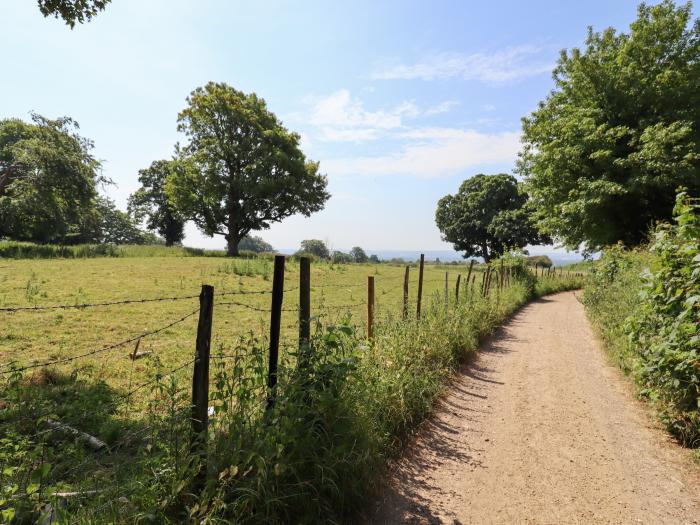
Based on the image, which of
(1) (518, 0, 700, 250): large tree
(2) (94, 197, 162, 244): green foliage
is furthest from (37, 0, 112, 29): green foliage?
(2) (94, 197, 162, 244): green foliage

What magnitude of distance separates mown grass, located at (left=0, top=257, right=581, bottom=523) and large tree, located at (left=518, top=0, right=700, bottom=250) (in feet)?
37.4

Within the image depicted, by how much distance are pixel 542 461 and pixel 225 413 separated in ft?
12.1

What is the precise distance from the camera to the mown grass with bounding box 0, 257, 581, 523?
108 inches

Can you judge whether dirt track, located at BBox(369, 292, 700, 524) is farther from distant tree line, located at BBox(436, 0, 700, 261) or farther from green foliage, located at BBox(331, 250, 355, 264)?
green foliage, located at BBox(331, 250, 355, 264)

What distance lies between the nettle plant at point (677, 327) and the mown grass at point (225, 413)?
3.01 meters

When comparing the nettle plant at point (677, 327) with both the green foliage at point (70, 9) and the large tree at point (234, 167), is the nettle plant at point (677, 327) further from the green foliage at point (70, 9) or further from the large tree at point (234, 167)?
the large tree at point (234, 167)

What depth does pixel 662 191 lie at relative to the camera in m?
16.7

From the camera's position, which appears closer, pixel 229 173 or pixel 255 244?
pixel 229 173

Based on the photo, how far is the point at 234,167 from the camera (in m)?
36.9

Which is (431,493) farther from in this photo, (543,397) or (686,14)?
(686,14)

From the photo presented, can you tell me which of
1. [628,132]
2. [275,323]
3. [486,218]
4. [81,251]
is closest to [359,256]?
[486,218]

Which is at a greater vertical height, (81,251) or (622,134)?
(622,134)

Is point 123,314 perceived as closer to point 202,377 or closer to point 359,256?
point 202,377

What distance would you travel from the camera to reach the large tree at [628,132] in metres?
15.8
